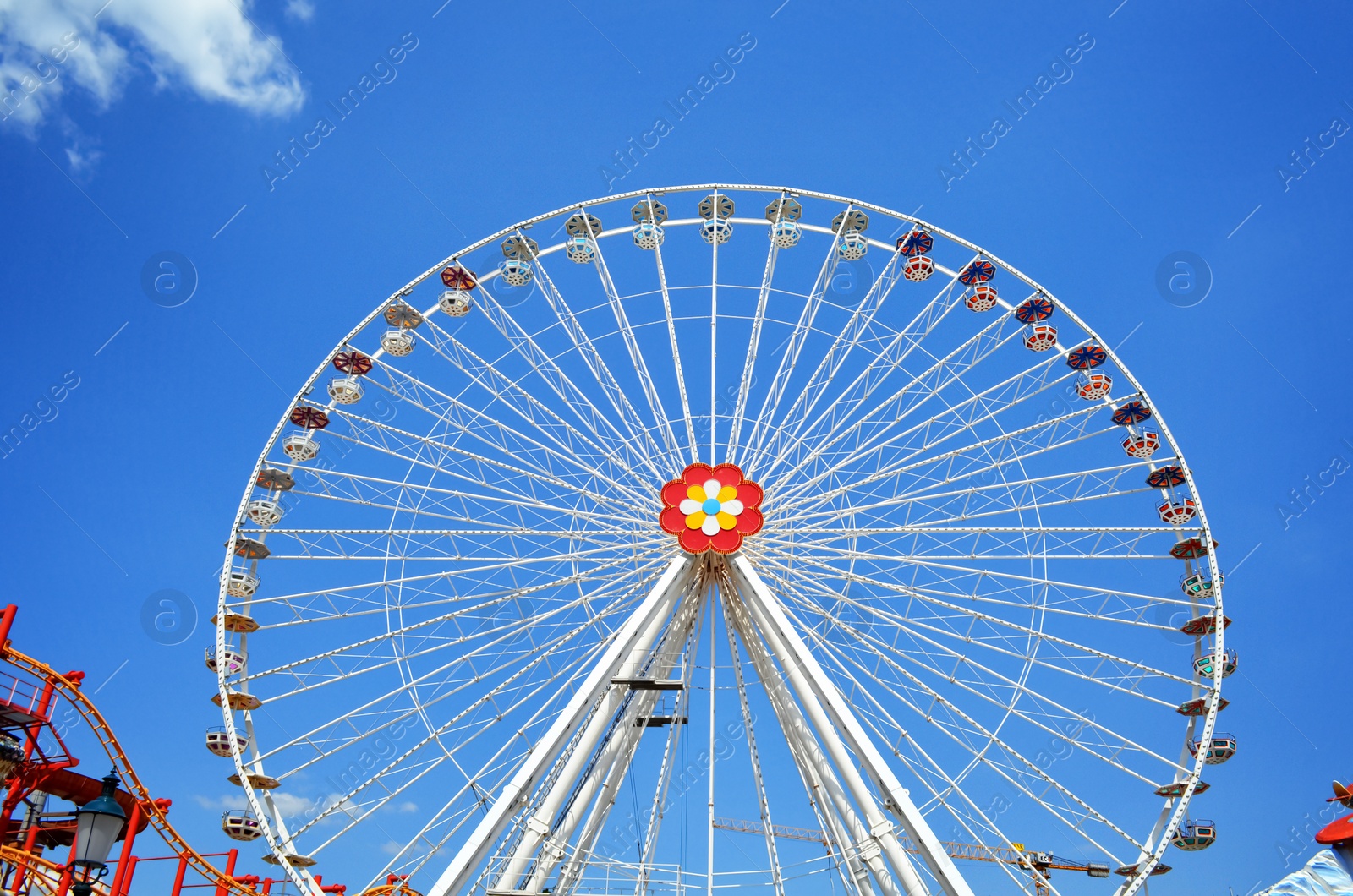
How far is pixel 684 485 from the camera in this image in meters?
22.8

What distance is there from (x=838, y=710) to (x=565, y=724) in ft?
16.5

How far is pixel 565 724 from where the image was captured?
20219 mm

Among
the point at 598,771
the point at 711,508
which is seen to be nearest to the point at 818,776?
the point at 598,771

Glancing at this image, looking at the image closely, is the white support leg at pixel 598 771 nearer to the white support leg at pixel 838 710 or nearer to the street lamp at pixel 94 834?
the white support leg at pixel 838 710

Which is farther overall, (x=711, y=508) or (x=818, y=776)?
(x=711, y=508)

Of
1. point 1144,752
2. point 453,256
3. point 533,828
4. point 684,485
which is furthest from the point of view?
point 453,256

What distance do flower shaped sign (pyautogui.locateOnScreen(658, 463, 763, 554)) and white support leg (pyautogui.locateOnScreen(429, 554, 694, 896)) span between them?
0.60 metres

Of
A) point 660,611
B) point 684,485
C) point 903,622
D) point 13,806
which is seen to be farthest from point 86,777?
point 903,622

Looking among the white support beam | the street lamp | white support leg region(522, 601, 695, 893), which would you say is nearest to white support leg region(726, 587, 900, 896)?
the white support beam

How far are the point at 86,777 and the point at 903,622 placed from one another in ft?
53.7

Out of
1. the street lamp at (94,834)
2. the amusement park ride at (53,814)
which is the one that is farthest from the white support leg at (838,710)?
the street lamp at (94,834)

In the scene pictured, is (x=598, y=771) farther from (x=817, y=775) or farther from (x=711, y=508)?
(x=711, y=508)

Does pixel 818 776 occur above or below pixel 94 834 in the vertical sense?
above

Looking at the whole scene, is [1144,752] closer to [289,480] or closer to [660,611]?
[660,611]
